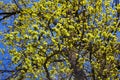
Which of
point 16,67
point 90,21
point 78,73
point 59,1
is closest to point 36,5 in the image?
point 59,1

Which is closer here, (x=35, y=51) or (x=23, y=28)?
(x=35, y=51)

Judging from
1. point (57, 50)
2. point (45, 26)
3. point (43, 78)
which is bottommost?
point (43, 78)

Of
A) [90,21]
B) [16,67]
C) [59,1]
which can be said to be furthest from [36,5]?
[16,67]

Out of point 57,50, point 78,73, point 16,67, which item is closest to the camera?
point 57,50

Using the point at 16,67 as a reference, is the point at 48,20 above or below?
above

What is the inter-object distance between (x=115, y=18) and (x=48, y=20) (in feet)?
6.20

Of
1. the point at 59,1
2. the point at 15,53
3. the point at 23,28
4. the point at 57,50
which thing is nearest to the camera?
the point at 15,53

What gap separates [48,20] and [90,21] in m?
1.18

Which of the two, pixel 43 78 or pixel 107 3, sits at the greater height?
pixel 107 3

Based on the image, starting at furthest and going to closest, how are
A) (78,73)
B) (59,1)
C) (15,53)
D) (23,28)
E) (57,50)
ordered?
(23,28), (78,73), (59,1), (57,50), (15,53)

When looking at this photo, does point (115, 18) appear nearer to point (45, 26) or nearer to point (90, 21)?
point (90, 21)

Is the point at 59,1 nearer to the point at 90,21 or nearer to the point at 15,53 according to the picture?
the point at 90,21

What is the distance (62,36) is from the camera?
30.7 feet

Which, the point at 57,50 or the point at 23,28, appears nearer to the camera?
the point at 57,50
